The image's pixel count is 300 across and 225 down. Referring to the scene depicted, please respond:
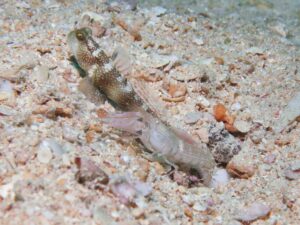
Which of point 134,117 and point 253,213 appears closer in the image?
point 253,213

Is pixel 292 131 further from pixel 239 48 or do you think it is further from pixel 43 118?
pixel 43 118

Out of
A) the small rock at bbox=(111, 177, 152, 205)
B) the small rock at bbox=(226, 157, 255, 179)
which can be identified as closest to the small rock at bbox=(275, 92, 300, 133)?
the small rock at bbox=(226, 157, 255, 179)

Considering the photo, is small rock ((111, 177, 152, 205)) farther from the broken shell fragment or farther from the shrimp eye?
the shrimp eye

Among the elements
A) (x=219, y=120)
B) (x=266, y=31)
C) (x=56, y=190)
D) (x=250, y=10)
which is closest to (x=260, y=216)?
(x=219, y=120)

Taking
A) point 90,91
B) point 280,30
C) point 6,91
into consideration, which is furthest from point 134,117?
point 280,30

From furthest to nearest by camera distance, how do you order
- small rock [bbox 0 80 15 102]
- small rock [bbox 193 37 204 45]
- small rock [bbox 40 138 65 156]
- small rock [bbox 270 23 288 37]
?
small rock [bbox 270 23 288 37] < small rock [bbox 193 37 204 45] < small rock [bbox 0 80 15 102] < small rock [bbox 40 138 65 156]

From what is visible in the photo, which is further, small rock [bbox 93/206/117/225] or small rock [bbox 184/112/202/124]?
small rock [bbox 184/112/202/124]

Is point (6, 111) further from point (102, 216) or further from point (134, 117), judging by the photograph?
point (102, 216)
